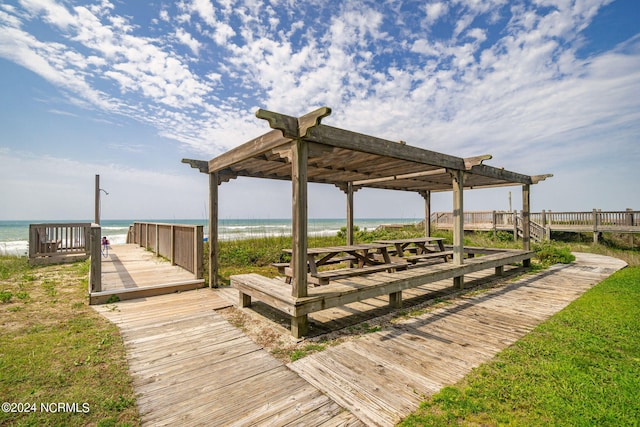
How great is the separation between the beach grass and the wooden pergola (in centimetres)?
185

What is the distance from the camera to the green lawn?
1732mm

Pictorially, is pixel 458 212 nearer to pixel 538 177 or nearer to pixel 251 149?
pixel 538 177

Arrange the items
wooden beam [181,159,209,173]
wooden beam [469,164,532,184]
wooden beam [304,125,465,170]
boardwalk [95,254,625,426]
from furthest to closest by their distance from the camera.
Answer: wooden beam [469,164,532,184] < wooden beam [181,159,209,173] < wooden beam [304,125,465,170] < boardwalk [95,254,625,426]

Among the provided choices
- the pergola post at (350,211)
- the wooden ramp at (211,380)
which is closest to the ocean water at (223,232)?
the wooden ramp at (211,380)

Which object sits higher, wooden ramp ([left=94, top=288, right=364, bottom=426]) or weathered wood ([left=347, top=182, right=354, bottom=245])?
weathered wood ([left=347, top=182, right=354, bottom=245])

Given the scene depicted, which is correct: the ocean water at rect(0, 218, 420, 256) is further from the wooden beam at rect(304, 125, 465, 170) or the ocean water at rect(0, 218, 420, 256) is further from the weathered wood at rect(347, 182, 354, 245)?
the wooden beam at rect(304, 125, 465, 170)

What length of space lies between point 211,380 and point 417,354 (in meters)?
2.05

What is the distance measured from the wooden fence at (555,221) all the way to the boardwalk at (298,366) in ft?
46.7

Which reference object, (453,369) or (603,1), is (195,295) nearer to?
(453,369)

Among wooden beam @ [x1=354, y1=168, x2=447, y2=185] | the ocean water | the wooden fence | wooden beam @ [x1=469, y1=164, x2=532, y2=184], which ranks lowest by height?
the ocean water

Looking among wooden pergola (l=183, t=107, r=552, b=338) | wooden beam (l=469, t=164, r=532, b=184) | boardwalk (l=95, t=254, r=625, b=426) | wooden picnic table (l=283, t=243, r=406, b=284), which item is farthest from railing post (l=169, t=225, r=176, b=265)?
wooden beam (l=469, t=164, r=532, b=184)

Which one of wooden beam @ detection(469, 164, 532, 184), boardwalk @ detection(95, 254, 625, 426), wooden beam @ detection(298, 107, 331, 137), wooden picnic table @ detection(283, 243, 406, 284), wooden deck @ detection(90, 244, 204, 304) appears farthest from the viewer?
wooden beam @ detection(469, 164, 532, 184)

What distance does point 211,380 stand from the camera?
2240 mm

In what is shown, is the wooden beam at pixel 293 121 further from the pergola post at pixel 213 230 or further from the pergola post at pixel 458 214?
the pergola post at pixel 458 214
